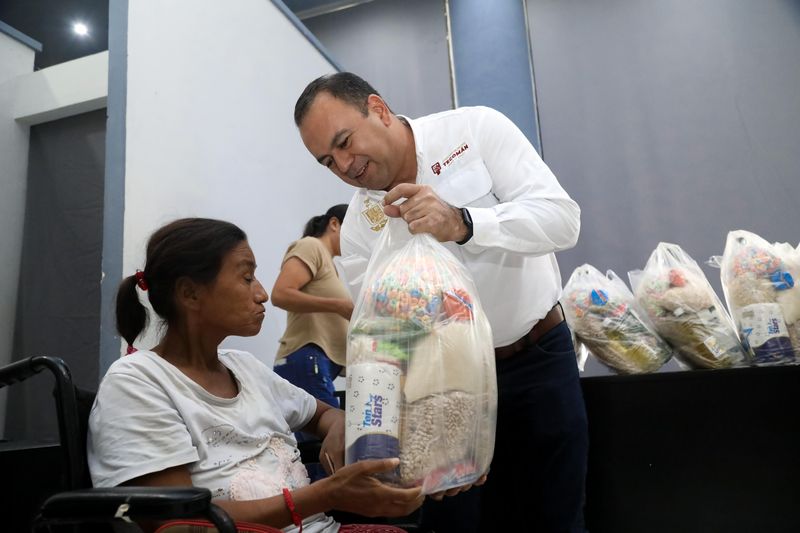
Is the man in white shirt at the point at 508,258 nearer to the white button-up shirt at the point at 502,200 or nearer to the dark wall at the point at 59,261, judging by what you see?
the white button-up shirt at the point at 502,200

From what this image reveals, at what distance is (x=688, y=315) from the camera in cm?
153

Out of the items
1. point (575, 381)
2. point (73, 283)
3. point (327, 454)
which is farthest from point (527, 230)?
point (73, 283)

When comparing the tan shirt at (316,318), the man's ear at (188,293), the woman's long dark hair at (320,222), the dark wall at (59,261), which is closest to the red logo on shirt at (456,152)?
the man's ear at (188,293)

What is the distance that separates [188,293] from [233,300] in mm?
93

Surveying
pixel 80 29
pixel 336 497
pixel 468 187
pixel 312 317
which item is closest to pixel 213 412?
pixel 336 497

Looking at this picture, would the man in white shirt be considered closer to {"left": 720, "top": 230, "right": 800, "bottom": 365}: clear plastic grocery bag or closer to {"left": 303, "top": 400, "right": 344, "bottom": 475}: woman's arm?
{"left": 303, "top": 400, "right": 344, "bottom": 475}: woman's arm

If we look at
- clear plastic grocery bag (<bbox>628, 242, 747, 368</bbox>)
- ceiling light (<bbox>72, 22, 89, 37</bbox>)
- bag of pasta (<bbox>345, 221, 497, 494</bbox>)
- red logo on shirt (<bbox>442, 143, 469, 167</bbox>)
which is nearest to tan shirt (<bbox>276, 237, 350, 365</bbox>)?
red logo on shirt (<bbox>442, 143, 469, 167</bbox>)

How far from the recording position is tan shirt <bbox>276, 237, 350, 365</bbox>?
2.09 metres

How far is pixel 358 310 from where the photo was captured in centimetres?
94

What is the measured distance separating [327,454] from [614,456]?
2.73ft

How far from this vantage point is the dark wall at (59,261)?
241cm

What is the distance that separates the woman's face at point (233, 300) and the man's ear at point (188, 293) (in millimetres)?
13

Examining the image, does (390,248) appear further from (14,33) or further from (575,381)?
(14,33)

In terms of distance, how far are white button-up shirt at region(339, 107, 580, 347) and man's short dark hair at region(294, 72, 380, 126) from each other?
15 cm
